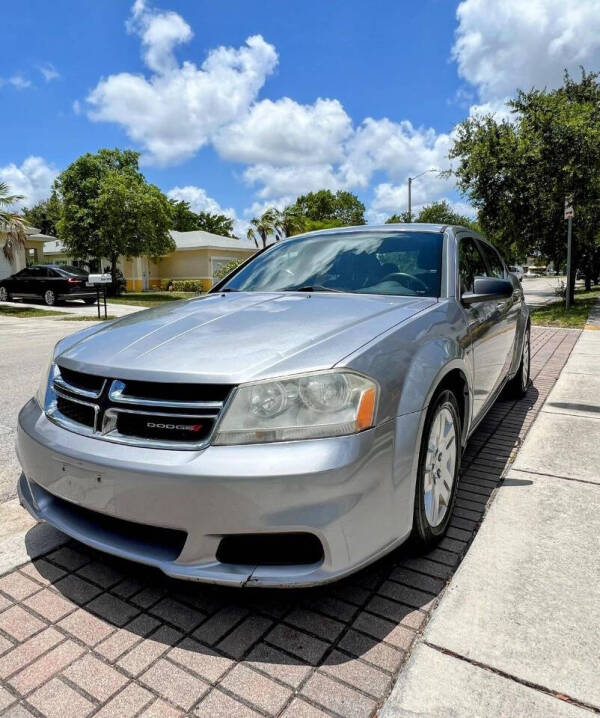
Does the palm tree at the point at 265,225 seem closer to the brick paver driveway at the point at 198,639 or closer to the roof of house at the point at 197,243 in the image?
the roof of house at the point at 197,243

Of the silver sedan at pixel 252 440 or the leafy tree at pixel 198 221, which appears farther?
the leafy tree at pixel 198 221

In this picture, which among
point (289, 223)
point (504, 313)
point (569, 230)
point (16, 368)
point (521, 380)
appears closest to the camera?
point (504, 313)

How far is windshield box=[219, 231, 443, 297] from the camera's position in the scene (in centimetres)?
313

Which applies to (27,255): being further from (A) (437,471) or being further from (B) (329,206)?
(B) (329,206)

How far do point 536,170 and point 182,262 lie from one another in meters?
25.5

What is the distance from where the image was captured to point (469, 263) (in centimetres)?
371

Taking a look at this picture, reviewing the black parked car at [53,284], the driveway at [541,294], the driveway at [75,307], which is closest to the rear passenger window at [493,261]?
the driveway at [541,294]

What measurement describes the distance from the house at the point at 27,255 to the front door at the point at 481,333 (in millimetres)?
25969

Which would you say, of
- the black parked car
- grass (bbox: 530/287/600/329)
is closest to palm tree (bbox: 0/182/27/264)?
the black parked car

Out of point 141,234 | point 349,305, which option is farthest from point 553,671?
point 141,234

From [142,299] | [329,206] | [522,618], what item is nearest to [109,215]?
[142,299]

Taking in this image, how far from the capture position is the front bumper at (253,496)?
1767mm

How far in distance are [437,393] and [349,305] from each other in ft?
2.07

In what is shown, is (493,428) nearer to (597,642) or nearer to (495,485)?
(495,485)
